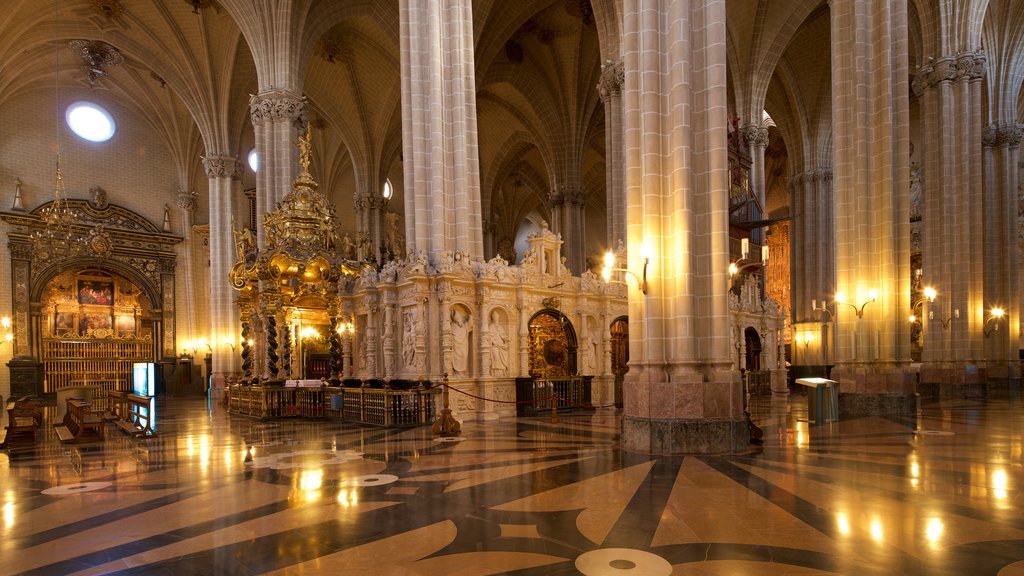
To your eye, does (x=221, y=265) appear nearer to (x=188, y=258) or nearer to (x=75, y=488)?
(x=188, y=258)

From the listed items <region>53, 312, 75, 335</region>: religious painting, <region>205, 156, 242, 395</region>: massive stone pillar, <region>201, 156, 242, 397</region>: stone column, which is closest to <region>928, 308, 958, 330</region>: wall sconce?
<region>201, 156, 242, 397</region>: stone column

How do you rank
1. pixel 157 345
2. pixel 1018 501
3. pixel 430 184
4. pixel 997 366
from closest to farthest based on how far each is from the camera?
1. pixel 1018 501
2. pixel 430 184
3. pixel 997 366
4. pixel 157 345

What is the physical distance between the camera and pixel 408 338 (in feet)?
44.7

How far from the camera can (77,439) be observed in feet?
37.0

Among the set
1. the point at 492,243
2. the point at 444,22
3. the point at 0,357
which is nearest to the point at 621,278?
the point at 444,22

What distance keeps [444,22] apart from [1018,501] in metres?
14.0

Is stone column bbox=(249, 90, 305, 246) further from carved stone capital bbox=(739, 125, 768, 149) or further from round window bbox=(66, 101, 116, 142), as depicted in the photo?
carved stone capital bbox=(739, 125, 768, 149)

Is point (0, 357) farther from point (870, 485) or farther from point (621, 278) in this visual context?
point (870, 485)

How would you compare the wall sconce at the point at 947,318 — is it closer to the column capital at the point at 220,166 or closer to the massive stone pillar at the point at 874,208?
the massive stone pillar at the point at 874,208

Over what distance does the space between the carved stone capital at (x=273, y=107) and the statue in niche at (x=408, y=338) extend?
402 inches

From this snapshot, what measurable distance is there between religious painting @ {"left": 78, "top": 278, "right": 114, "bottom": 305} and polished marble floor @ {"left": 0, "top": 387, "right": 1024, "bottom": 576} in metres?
22.0

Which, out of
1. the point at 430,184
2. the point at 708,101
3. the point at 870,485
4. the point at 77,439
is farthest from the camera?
the point at 430,184

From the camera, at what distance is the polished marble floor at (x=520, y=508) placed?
13.7 feet

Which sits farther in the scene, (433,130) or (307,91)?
(307,91)
